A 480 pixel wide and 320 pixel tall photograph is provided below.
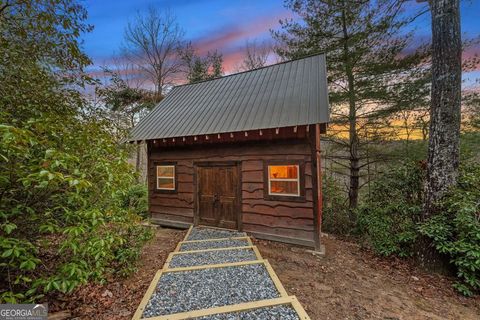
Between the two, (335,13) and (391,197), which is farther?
(335,13)

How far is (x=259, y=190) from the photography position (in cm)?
583

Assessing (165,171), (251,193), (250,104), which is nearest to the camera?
(251,193)

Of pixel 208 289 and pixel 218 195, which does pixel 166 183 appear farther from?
pixel 208 289

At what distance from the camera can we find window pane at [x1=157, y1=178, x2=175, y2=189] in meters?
7.20

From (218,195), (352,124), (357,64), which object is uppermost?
(357,64)

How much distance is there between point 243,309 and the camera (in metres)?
2.63

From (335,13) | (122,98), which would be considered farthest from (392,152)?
(122,98)

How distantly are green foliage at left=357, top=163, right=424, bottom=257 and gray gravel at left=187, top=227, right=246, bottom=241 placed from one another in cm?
343

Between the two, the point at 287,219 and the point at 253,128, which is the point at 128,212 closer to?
the point at 253,128

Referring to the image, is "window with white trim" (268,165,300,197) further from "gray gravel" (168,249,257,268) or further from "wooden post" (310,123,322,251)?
"gray gravel" (168,249,257,268)

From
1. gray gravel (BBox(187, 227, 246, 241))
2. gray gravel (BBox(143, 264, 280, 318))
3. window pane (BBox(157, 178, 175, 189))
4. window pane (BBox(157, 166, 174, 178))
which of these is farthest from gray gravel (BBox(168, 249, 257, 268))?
window pane (BBox(157, 166, 174, 178))

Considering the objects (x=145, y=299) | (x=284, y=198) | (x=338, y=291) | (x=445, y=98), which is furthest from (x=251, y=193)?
(x=445, y=98)

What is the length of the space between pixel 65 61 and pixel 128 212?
265 cm

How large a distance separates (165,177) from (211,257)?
3.90 meters
